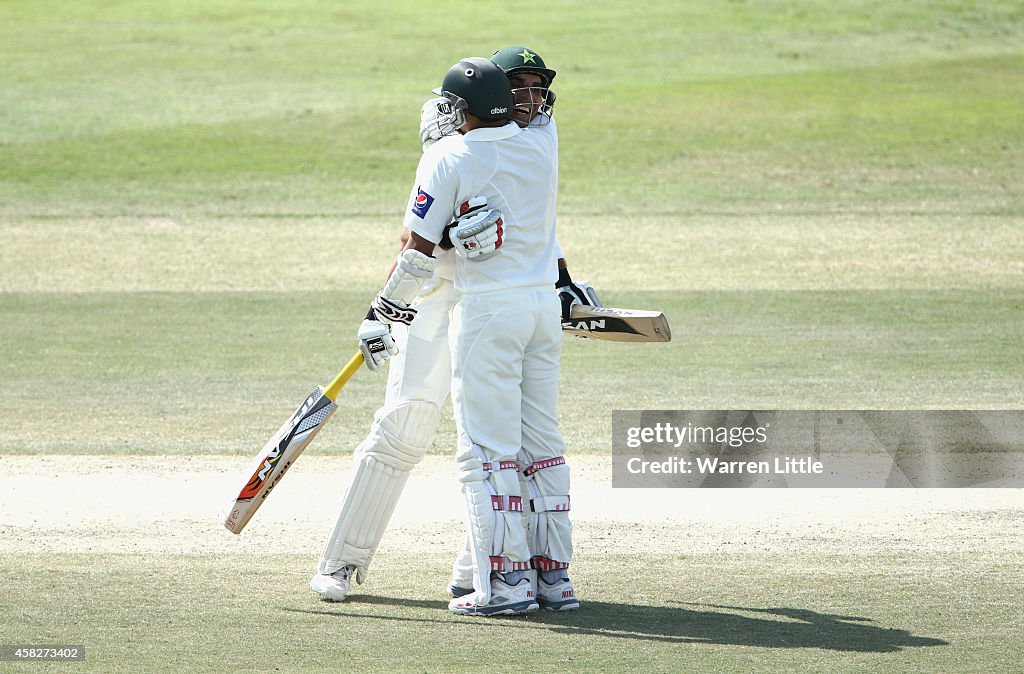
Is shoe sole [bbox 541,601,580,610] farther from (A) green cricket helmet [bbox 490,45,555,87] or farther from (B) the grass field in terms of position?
(A) green cricket helmet [bbox 490,45,555,87]

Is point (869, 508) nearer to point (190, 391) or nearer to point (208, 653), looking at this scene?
point (208, 653)

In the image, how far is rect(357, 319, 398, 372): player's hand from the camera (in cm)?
539

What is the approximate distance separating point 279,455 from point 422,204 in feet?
3.80

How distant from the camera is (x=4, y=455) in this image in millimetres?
8078

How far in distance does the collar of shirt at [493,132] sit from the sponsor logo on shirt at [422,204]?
0.90 feet

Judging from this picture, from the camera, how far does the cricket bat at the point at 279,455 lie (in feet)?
18.7

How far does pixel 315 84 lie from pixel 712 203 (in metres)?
10.2

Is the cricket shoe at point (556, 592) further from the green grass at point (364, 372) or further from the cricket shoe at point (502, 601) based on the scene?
the green grass at point (364, 372)

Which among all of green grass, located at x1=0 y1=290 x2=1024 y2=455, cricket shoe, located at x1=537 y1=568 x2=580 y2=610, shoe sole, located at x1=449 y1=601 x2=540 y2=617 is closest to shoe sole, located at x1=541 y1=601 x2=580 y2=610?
cricket shoe, located at x1=537 y1=568 x2=580 y2=610

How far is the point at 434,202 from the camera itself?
5340 mm

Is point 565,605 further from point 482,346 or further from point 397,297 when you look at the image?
point 397,297

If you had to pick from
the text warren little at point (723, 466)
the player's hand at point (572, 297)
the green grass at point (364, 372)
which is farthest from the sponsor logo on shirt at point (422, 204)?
the green grass at point (364, 372)

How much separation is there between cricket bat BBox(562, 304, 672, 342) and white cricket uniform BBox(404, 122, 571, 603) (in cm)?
45

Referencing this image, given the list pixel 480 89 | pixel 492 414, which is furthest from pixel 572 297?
pixel 480 89
